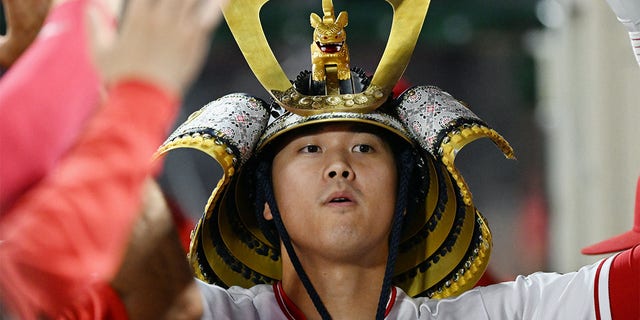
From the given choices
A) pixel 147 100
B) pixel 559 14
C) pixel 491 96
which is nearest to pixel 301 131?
pixel 147 100

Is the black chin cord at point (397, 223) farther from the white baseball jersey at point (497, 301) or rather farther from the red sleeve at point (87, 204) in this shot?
the red sleeve at point (87, 204)

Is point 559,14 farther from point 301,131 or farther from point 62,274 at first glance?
point 62,274

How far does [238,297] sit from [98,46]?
146cm

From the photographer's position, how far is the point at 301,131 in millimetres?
2770

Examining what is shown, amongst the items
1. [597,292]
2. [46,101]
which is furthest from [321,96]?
[46,101]

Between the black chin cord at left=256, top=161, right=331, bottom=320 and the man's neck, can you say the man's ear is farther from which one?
the man's neck

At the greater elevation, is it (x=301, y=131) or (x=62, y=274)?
(x=62, y=274)

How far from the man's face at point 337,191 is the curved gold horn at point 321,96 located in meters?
0.11

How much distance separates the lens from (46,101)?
1261 mm

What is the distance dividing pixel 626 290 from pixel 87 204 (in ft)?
5.01

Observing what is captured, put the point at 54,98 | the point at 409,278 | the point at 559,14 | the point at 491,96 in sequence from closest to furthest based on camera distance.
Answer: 1. the point at 54,98
2. the point at 409,278
3. the point at 491,96
4. the point at 559,14

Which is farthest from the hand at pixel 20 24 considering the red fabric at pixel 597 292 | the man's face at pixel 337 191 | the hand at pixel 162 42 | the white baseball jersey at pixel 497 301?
the red fabric at pixel 597 292

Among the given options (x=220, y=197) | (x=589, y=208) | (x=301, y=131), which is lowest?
(x=589, y=208)

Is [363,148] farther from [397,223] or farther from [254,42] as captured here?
[254,42]
